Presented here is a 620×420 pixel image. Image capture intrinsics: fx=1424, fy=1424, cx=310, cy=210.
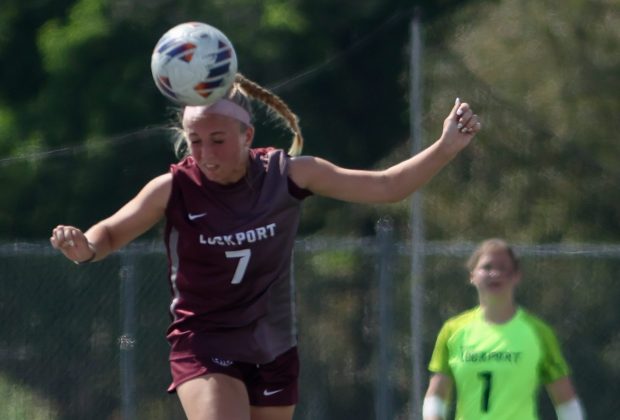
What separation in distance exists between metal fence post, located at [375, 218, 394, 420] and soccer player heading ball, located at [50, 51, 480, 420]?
443 centimetres

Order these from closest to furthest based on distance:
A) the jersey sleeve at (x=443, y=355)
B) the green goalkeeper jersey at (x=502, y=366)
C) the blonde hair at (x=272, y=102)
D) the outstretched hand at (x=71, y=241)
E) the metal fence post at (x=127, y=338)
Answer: the outstretched hand at (x=71, y=241) → the blonde hair at (x=272, y=102) → the green goalkeeper jersey at (x=502, y=366) → the jersey sleeve at (x=443, y=355) → the metal fence post at (x=127, y=338)

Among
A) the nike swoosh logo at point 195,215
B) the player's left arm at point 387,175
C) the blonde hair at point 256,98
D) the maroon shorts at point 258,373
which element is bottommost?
the maroon shorts at point 258,373

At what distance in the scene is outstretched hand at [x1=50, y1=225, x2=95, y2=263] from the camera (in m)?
4.91

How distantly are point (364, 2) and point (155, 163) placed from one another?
3479 millimetres

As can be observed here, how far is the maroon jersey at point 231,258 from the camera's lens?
5.20 meters

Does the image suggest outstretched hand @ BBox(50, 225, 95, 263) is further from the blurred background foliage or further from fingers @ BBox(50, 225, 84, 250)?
the blurred background foliage

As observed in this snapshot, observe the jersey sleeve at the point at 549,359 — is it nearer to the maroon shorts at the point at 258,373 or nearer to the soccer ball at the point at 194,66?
the maroon shorts at the point at 258,373

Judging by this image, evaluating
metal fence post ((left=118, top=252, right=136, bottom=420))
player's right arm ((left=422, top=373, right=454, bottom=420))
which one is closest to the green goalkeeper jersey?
player's right arm ((left=422, top=373, right=454, bottom=420))

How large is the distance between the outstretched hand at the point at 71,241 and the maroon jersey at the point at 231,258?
Answer: 1.37 feet

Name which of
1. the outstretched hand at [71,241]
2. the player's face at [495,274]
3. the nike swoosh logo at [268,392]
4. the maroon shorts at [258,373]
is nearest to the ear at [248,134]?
the outstretched hand at [71,241]

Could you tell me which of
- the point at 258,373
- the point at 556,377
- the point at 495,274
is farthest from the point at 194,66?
the point at 556,377

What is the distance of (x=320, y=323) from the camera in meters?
10.1

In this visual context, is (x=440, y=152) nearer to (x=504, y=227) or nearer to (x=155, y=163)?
(x=504, y=227)

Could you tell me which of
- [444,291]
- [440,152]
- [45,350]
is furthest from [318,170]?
[45,350]
